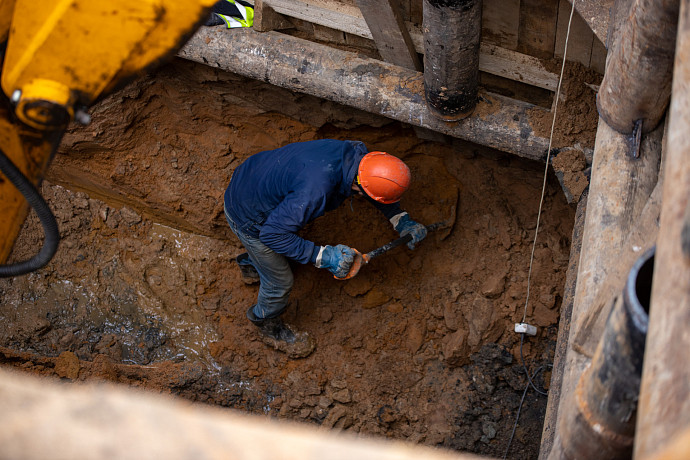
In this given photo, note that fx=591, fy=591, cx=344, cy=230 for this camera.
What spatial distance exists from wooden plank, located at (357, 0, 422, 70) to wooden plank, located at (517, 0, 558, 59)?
0.75 meters

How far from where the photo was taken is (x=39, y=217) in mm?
2330

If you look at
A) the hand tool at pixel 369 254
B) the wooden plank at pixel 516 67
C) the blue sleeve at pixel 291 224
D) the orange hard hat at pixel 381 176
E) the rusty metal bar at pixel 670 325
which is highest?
the rusty metal bar at pixel 670 325

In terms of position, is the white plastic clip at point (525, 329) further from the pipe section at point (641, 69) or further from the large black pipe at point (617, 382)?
the large black pipe at point (617, 382)

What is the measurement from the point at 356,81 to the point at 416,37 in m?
0.52

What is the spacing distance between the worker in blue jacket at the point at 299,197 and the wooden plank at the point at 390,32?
2.21ft

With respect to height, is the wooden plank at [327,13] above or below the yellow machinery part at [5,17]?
below

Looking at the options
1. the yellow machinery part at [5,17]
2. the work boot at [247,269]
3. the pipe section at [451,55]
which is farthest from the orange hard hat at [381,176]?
the yellow machinery part at [5,17]

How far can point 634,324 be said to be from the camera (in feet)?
4.35

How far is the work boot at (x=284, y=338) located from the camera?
17.1 ft

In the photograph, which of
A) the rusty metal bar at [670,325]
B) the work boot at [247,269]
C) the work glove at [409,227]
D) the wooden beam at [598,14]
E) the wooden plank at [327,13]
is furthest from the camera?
the work boot at [247,269]

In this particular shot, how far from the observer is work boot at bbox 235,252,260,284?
5309 mm

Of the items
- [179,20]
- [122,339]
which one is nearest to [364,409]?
[122,339]

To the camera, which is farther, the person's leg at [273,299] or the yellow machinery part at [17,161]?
the person's leg at [273,299]

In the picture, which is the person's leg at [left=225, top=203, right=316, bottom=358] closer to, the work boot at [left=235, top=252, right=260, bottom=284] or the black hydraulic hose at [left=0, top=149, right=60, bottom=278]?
the work boot at [left=235, top=252, right=260, bottom=284]
